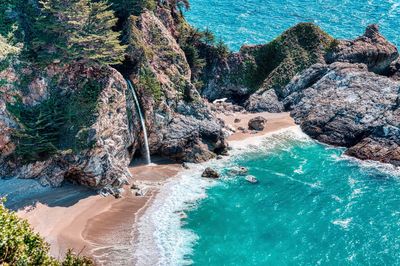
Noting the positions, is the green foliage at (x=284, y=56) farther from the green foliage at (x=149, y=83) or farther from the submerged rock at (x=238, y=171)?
the green foliage at (x=149, y=83)

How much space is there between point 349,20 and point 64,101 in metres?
92.6

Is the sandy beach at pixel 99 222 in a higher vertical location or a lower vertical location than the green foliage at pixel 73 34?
lower

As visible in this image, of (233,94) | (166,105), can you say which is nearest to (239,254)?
(166,105)

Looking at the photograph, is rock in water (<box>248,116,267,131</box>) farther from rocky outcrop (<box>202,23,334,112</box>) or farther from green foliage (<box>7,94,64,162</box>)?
green foliage (<box>7,94,64,162</box>)

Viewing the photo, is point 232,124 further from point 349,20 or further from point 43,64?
point 349,20

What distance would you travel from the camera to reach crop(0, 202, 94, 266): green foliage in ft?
81.7

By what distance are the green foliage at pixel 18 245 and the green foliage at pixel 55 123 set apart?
1053 inches

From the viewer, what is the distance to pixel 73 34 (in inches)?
2163

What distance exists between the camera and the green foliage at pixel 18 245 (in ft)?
81.7

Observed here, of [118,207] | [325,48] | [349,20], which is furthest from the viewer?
[349,20]

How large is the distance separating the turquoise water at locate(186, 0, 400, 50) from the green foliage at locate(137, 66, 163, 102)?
51.4 metres

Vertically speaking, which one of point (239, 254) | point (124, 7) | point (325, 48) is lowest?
point (239, 254)

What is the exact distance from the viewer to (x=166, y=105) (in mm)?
65125

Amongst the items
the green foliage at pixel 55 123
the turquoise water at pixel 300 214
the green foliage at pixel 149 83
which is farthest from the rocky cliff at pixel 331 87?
the green foliage at pixel 55 123
